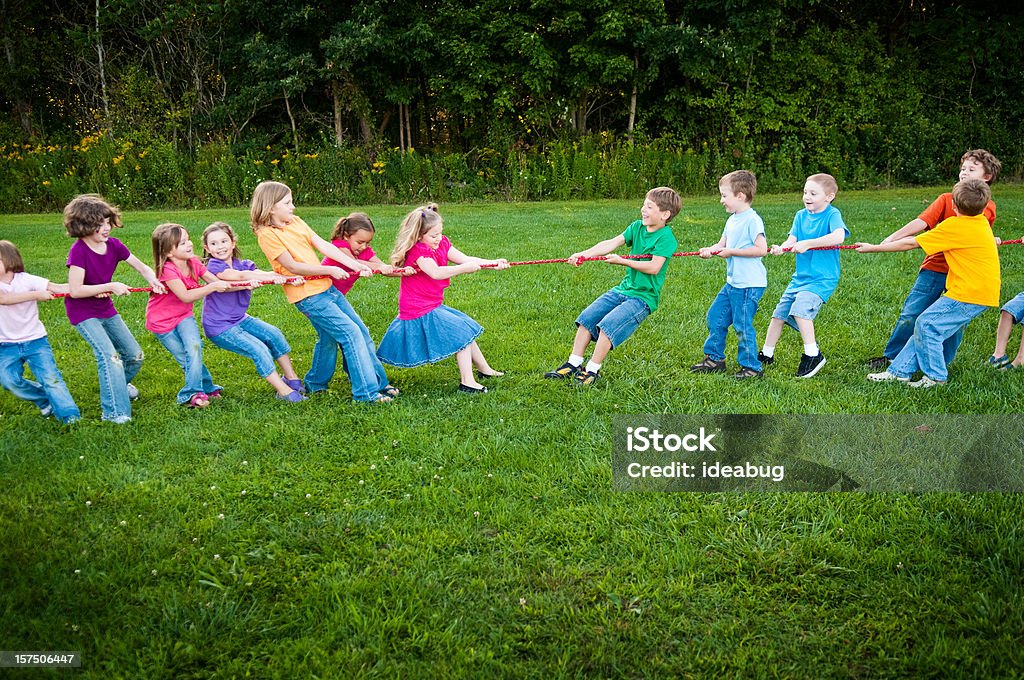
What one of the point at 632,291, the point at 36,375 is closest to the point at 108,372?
the point at 36,375

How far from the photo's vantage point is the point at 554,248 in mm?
12086

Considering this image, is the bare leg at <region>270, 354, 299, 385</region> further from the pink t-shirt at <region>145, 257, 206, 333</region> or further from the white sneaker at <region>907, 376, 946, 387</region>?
the white sneaker at <region>907, 376, 946, 387</region>

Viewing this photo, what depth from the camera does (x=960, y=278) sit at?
605 cm

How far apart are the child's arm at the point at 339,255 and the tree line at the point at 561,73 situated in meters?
16.1

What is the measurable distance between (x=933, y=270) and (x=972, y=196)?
0.70 m

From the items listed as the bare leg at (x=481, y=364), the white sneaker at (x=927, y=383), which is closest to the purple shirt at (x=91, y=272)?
the bare leg at (x=481, y=364)

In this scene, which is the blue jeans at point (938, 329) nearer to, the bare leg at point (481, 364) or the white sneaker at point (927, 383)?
the white sneaker at point (927, 383)

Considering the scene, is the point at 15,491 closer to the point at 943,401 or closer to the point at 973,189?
the point at 943,401

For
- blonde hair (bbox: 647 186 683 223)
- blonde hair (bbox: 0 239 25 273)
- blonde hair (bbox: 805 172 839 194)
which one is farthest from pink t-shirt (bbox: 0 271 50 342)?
blonde hair (bbox: 805 172 839 194)

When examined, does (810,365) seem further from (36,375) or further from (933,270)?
(36,375)

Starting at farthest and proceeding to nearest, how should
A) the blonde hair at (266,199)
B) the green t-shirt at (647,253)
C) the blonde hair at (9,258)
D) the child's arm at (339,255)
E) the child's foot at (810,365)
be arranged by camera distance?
the child's foot at (810,365) < the green t-shirt at (647,253) < the child's arm at (339,255) < the blonde hair at (266,199) < the blonde hair at (9,258)

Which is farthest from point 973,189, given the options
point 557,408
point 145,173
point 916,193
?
point 145,173

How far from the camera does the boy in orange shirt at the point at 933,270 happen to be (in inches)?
250

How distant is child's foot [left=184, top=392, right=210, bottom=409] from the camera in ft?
20.0
